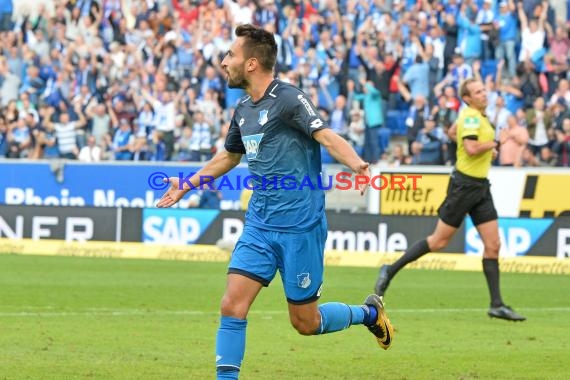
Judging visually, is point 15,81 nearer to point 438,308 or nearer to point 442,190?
point 442,190

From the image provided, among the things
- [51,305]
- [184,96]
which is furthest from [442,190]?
[51,305]

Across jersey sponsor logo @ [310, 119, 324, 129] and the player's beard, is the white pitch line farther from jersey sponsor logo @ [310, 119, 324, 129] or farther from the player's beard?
jersey sponsor logo @ [310, 119, 324, 129]

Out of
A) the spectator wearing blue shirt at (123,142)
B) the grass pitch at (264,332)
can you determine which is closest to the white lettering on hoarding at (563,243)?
the grass pitch at (264,332)

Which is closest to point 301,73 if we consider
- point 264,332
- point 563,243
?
point 563,243

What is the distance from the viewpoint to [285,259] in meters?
7.93

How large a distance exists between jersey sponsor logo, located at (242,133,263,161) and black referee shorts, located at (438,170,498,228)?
5402 millimetres

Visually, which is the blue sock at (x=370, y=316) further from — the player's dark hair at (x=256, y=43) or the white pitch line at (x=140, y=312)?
the white pitch line at (x=140, y=312)

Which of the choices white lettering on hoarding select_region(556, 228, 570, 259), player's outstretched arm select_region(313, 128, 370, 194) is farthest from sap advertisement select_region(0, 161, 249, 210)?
player's outstretched arm select_region(313, 128, 370, 194)

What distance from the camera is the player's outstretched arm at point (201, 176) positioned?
851cm

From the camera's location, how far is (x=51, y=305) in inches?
541

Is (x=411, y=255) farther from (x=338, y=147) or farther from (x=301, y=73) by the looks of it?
(x=301, y=73)

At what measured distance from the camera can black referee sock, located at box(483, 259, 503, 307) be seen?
12.7 metres

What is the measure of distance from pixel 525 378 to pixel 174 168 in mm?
15973

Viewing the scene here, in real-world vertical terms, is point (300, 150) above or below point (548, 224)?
above
